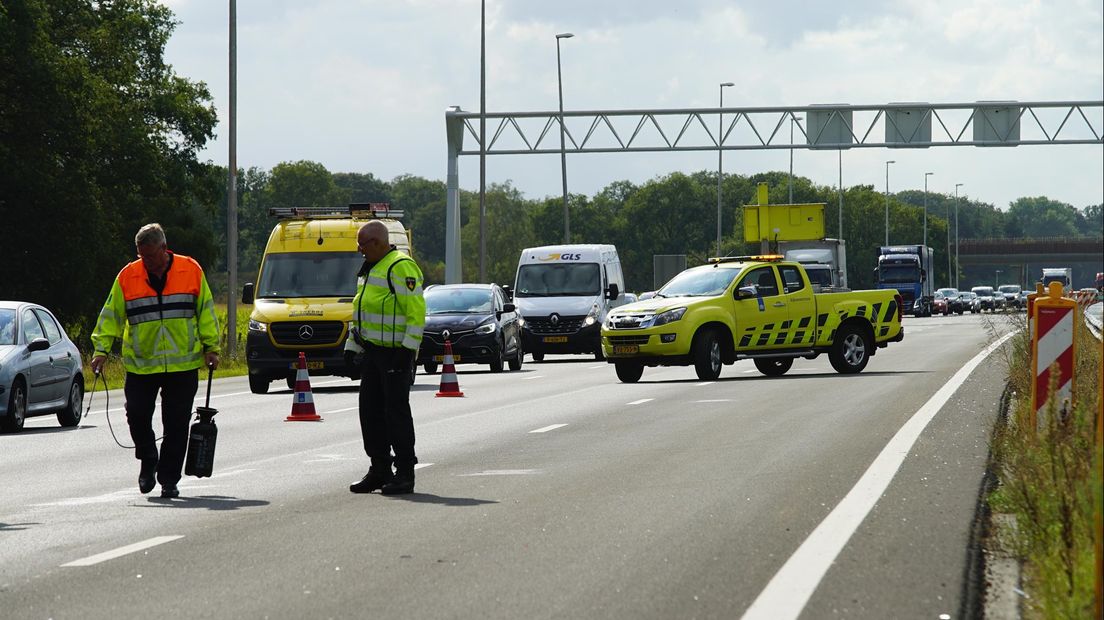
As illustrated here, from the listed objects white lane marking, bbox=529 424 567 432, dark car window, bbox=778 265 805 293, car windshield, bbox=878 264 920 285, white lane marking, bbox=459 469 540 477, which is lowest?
white lane marking, bbox=459 469 540 477

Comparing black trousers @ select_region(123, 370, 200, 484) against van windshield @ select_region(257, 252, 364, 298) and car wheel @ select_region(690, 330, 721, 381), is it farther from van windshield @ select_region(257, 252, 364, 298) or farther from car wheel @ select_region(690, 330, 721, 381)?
car wheel @ select_region(690, 330, 721, 381)

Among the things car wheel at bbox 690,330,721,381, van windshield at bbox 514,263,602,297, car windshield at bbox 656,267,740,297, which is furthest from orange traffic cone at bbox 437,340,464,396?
van windshield at bbox 514,263,602,297

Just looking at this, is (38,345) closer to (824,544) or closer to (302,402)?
(302,402)

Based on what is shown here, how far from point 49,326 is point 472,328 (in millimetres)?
11111

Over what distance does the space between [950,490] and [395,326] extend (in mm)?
3527

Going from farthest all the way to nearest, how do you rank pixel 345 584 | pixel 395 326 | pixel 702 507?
pixel 395 326, pixel 702 507, pixel 345 584

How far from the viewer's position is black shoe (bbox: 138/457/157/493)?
37.1ft

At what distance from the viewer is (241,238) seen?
477 feet

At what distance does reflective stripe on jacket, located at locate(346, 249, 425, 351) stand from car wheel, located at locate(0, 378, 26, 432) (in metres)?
7.48

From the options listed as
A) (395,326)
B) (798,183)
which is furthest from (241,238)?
(395,326)

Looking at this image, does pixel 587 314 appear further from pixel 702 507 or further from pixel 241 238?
pixel 241 238

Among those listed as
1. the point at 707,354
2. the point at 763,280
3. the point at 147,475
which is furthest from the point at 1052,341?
the point at 763,280

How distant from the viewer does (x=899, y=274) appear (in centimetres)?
7731

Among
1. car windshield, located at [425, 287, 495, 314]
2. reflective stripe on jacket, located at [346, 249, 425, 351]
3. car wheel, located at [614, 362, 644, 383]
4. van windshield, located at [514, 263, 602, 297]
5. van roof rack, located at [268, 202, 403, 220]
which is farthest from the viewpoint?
van windshield, located at [514, 263, 602, 297]
